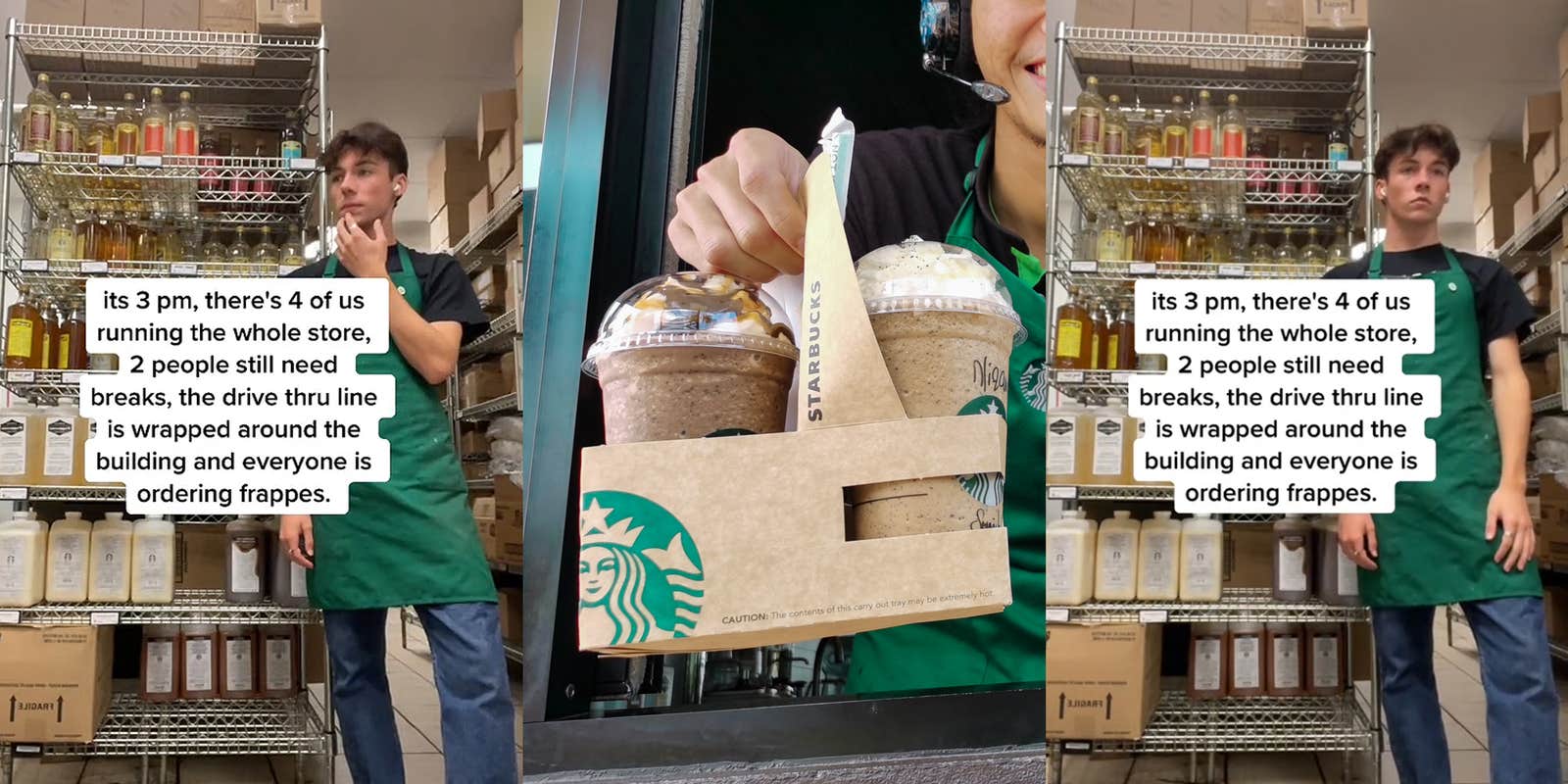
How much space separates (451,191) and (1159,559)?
1.28 m

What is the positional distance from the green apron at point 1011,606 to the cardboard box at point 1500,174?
0.86 m

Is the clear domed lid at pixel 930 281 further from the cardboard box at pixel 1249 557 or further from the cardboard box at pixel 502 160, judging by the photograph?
the cardboard box at pixel 1249 557

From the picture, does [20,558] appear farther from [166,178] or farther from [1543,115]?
[1543,115]

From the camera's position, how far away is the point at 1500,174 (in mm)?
1958

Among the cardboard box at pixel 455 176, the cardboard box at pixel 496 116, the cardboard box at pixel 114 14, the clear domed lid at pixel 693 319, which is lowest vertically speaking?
the clear domed lid at pixel 693 319

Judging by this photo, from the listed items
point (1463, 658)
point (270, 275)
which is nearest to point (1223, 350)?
point (1463, 658)

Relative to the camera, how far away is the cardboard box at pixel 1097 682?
6.71 feet

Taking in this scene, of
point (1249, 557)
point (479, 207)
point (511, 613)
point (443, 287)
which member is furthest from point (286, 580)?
point (1249, 557)

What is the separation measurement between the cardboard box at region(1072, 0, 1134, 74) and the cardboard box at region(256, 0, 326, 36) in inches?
44.5

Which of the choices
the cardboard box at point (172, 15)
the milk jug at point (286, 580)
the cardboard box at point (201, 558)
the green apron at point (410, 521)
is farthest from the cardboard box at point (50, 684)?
the cardboard box at point (172, 15)

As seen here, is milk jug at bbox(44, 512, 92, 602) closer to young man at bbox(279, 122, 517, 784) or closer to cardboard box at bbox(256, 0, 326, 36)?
young man at bbox(279, 122, 517, 784)

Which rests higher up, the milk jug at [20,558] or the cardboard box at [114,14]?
the cardboard box at [114,14]

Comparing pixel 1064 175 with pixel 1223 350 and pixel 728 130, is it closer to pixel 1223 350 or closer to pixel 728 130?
pixel 1223 350

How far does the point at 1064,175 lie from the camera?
194 centimetres
